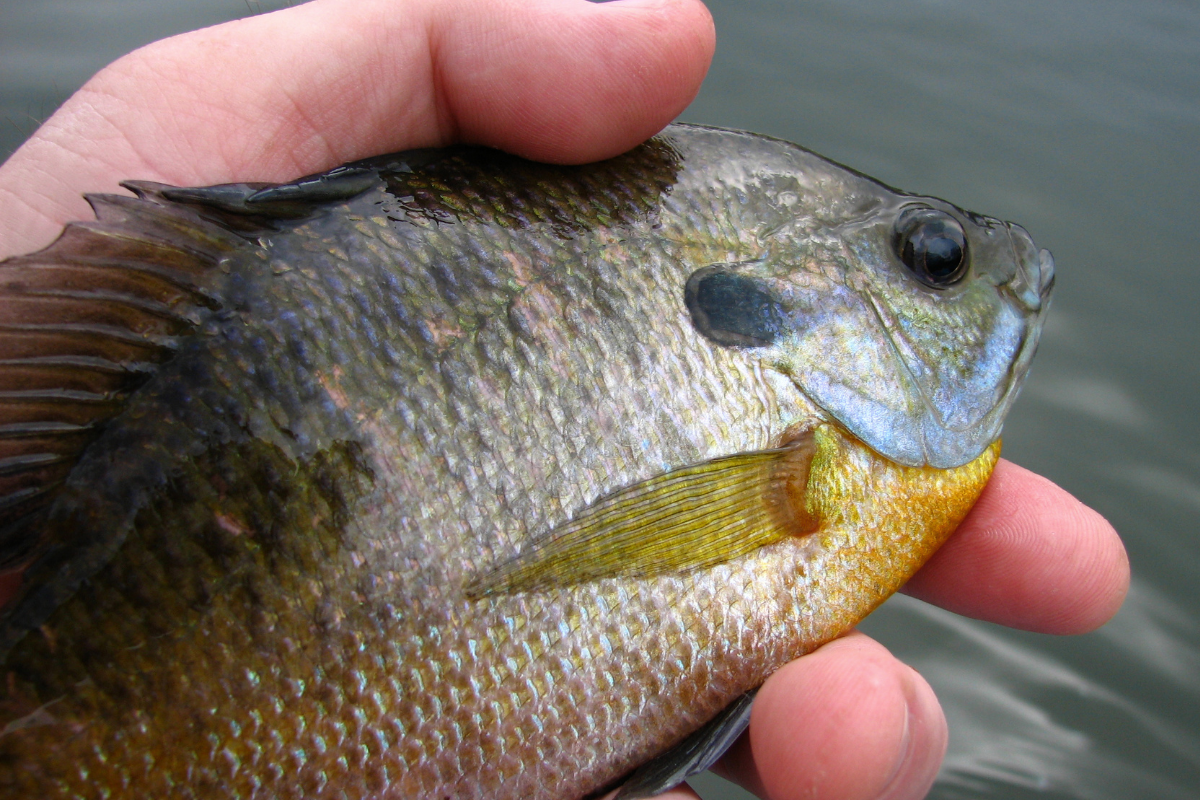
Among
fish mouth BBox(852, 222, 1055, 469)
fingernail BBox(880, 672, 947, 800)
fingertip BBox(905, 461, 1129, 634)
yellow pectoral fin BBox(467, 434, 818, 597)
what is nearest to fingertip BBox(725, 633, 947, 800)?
fingernail BBox(880, 672, 947, 800)

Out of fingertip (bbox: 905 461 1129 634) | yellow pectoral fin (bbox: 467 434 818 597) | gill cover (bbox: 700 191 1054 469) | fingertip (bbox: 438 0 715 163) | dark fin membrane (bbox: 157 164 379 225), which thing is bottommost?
fingertip (bbox: 905 461 1129 634)

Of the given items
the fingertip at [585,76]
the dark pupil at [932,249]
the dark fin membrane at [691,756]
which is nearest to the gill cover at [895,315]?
the dark pupil at [932,249]

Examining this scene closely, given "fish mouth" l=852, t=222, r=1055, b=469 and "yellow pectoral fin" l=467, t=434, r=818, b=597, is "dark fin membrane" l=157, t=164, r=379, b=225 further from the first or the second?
"fish mouth" l=852, t=222, r=1055, b=469

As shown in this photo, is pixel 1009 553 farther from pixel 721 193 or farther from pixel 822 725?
pixel 721 193

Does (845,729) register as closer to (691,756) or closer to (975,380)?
(691,756)

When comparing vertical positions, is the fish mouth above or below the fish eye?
below

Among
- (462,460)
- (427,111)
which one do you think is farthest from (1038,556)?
(427,111)

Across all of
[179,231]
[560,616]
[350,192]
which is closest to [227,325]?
[179,231]
